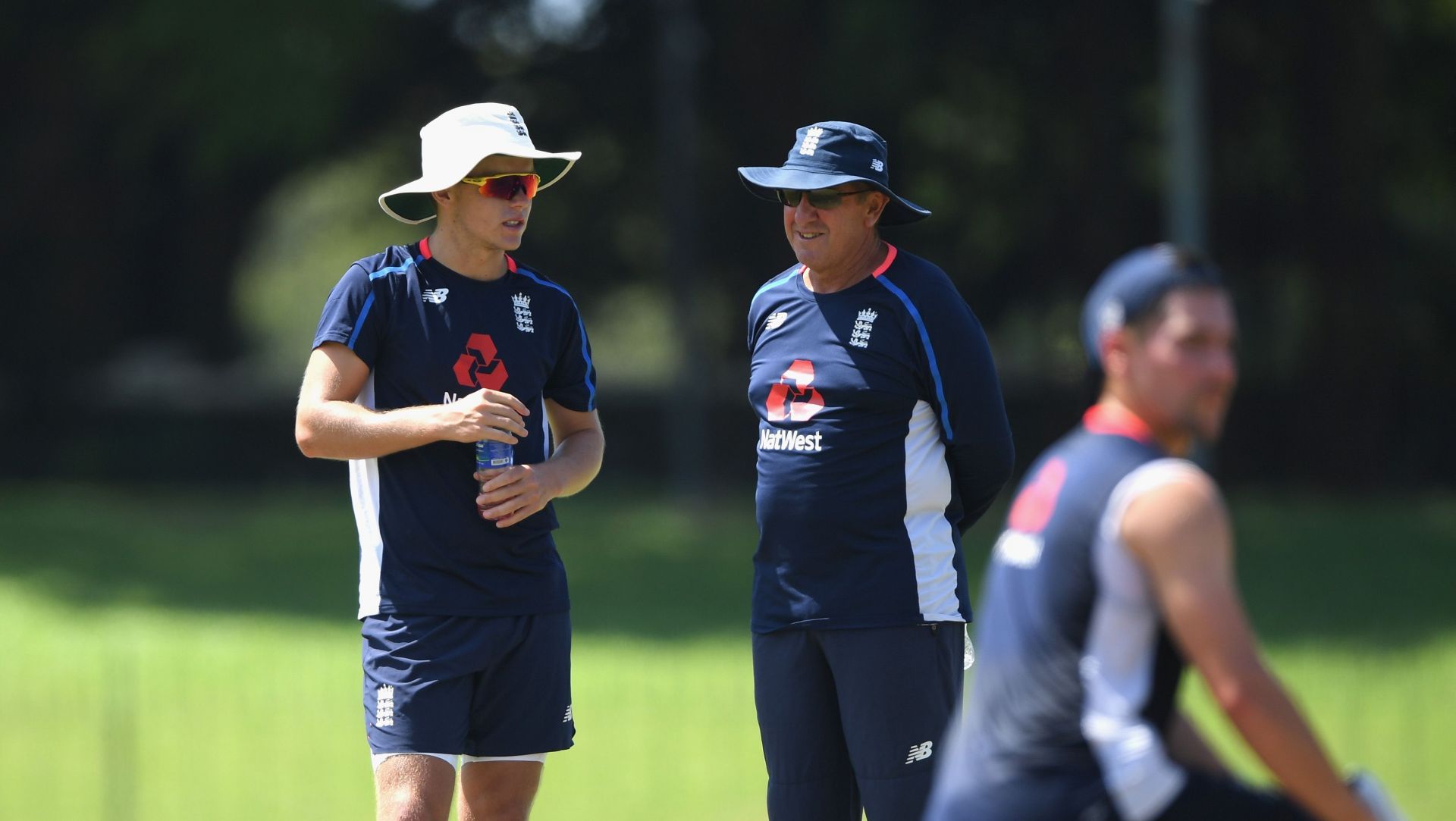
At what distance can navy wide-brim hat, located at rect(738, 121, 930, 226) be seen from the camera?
4777 millimetres

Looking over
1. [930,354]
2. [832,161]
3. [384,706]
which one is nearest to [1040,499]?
[930,354]

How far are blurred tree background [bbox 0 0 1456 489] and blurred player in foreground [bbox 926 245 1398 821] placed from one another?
16365 millimetres

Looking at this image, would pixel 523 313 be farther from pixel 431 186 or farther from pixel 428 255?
pixel 431 186

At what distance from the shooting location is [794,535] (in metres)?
4.79

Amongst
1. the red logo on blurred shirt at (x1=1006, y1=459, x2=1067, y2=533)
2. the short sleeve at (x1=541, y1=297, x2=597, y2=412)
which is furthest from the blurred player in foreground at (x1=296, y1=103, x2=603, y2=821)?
the red logo on blurred shirt at (x1=1006, y1=459, x2=1067, y2=533)

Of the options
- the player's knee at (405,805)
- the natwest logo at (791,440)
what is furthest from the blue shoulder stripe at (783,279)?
the player's knee at (405,805)

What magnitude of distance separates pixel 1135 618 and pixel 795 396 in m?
1.85

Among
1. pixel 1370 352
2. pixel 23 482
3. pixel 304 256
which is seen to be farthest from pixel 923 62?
pixel 304 256

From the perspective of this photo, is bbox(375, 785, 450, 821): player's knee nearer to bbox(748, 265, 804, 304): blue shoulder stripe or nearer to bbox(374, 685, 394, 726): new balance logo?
bbox(374, 685, 394, 726): new balance logo

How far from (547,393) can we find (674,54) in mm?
18153

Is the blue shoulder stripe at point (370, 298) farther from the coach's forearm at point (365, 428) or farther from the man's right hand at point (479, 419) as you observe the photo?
the man's right hand at point (479, 419)

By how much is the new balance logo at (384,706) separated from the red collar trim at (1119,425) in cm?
224

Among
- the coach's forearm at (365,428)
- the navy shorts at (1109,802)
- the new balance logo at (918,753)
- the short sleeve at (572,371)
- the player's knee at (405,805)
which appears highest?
the short sleeve at (572,371)

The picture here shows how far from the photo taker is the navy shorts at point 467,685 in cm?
462
